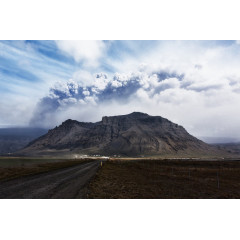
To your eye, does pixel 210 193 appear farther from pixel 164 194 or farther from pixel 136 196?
pixel 136 196

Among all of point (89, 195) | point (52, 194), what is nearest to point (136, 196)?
point (89, 195)

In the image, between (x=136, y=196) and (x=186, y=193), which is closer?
(x=136, y=196)

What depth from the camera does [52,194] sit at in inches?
649

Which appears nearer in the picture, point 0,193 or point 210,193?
point 0,193

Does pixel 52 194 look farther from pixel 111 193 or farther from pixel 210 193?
pixel 210 193

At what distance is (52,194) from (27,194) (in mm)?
2172

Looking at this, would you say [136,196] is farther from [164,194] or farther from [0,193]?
[0,193]

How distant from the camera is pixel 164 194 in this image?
689 inches

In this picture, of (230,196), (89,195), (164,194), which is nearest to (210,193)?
(230,196)

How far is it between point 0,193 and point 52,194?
4809 mm

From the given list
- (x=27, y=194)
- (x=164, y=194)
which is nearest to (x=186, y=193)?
(x=164, y=194)

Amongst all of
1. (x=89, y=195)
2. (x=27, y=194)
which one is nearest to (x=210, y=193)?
(x=89, y=195)

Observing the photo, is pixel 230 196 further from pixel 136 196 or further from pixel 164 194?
pixel 136 196

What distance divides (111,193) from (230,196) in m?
11.1
